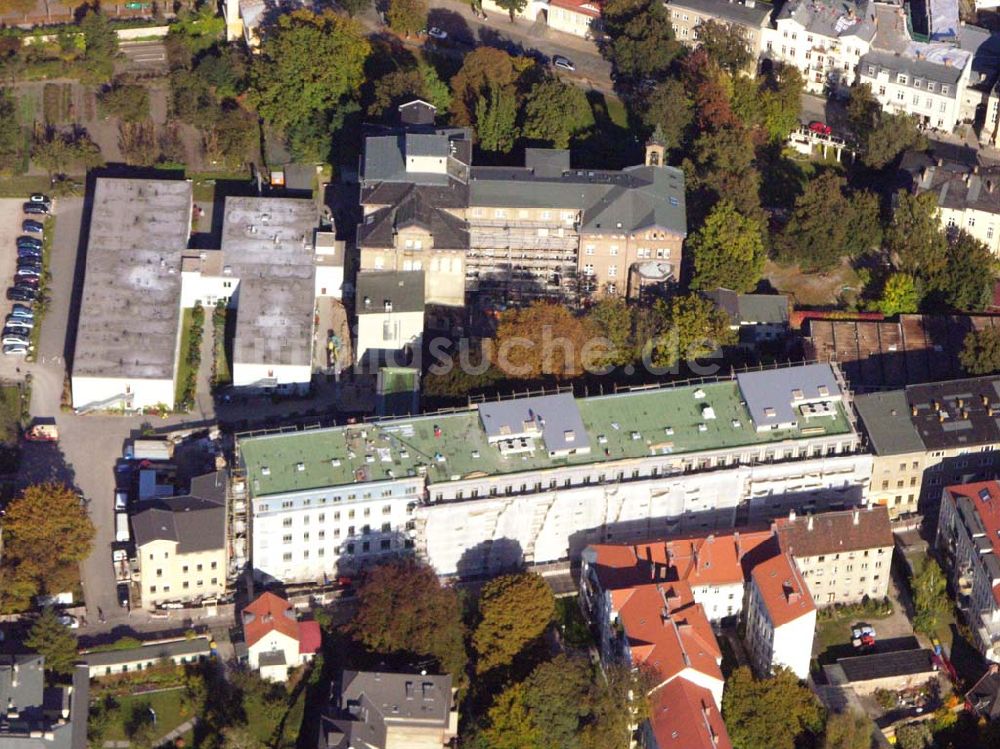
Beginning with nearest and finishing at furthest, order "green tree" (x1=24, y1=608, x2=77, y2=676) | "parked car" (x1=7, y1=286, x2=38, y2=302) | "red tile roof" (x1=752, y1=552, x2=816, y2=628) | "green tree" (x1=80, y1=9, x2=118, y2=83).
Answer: "green tree" (x1=24, y1=608, x2=77, y2=676) < "red tile roof" (x1=752, y1=552, x2=816, y2=628) < "parked car" (x1=7, y1=286, x2=38, y2=302) < "green tree" (x1=80, y1=9, x2=118, y2=83)

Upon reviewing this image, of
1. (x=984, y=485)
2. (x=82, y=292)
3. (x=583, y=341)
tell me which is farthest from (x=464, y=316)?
(x=984, y=485)

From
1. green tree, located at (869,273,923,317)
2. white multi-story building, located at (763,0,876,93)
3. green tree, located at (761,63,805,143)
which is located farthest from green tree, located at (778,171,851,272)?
white multi-story building, located at (763,0,876,93)

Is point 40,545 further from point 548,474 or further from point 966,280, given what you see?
point 966,280

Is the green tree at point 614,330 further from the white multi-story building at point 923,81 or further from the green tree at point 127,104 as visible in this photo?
the green tree at point 127,104

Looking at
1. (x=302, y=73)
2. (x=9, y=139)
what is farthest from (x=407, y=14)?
(x=9, y=139)

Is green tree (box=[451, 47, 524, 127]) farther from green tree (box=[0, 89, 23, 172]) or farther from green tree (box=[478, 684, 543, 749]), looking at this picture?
green tree (box=[478, 684, 543, 749])

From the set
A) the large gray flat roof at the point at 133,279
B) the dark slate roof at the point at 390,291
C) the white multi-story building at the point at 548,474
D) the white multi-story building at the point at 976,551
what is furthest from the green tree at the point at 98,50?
the white multi-story building at the point at 976,551
